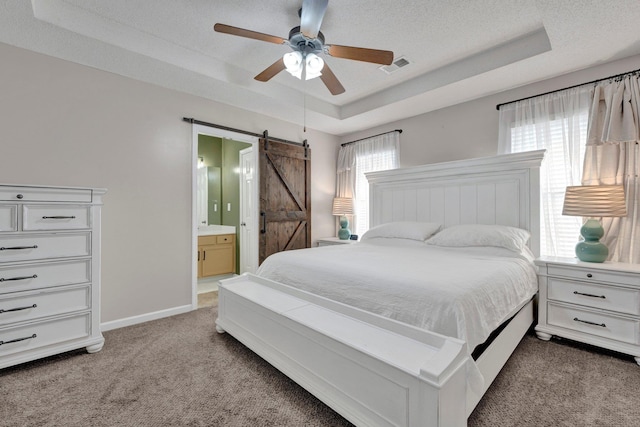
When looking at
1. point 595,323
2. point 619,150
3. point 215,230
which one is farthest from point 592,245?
point 215,230

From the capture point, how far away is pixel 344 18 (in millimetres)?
2373

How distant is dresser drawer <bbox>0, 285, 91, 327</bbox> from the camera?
1.95 m

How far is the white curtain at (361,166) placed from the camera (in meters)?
4.47

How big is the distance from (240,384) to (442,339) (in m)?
1.31

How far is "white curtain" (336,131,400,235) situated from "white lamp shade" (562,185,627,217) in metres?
2.27

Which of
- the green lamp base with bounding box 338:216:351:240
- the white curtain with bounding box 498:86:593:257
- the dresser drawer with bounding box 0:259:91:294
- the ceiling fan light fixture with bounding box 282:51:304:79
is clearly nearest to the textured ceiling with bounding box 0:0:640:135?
the white curtain with bounding box 498:86:593:257

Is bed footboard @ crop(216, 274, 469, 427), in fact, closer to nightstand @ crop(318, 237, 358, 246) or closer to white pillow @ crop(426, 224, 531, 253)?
white pillow @ crop(426, 224, 531, 253)

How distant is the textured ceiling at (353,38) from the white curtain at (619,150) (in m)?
0.35

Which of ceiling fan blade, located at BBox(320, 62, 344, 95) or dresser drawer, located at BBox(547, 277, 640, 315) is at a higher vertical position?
ceiling fan blade, located at BBox(320, 62, 344, 95)

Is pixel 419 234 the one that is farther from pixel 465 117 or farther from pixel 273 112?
pixel 273 112

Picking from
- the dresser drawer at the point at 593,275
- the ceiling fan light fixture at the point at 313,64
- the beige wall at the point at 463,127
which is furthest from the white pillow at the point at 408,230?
the ceiling fan light fixture at the point at 313,64

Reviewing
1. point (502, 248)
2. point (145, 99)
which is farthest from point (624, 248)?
point (145, 99)

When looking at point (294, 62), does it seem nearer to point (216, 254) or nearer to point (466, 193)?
point (466, 193)

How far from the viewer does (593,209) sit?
2.35 meters
